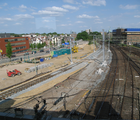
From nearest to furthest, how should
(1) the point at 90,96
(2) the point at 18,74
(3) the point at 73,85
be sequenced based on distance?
1. (1) the point at 90,96
2. (3) the point at 73,85
3. (2) the point at 18,74

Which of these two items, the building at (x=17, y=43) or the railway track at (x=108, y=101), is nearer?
the railway track at (x=108, y=101)

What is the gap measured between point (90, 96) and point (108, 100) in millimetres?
2076

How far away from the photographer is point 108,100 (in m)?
13.7

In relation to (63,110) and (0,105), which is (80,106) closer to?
(63,110)

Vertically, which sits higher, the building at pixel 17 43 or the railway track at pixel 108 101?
the building at pixel 17 43

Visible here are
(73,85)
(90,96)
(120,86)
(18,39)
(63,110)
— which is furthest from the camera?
(18,39)

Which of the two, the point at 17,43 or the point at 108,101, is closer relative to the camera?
the point at 108,101

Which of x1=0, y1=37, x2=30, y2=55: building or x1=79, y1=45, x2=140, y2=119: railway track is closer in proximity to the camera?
x1=79, y1=45, x2=140, y2=119: railway track

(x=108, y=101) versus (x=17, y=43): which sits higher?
(x=17, y=43)

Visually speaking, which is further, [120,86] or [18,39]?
[18,39]

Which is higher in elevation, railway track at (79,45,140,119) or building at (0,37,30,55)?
building at (0,37,30,55)

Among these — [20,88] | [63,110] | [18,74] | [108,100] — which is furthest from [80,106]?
[18,74]

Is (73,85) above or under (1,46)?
under

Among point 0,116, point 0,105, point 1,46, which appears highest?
point 1,46
